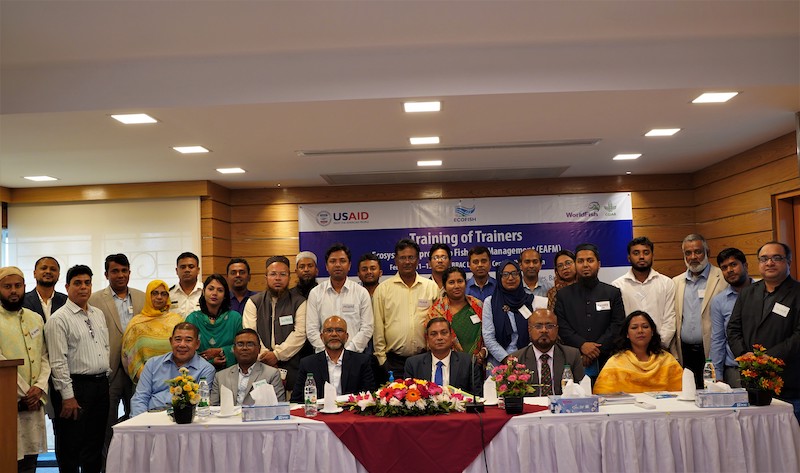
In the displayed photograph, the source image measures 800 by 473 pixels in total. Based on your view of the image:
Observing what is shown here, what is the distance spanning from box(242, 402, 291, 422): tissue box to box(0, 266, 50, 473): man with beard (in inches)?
69.2

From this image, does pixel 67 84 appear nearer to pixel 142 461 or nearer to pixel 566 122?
pixel 142 461

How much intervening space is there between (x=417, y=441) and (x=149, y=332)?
247 centimetres

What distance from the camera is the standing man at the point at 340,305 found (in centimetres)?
515

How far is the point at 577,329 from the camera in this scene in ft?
16.7

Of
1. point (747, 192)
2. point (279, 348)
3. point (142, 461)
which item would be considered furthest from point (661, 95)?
point (142, 461)

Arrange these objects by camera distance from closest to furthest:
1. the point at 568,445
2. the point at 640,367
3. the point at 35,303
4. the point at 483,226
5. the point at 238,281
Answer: the point at 568,445, the point at 640,367, the point at 35,303, the point at 238,281, the point at 483,226

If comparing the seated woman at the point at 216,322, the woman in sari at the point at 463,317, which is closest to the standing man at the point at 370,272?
the woman in sari at the point at 463,317

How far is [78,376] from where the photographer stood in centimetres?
492

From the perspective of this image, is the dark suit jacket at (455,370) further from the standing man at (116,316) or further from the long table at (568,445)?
the standing man at (116,316)

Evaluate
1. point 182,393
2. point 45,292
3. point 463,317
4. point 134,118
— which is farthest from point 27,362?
point 463,317

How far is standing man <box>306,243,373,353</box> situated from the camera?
5148mm

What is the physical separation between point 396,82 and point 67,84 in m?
2.32

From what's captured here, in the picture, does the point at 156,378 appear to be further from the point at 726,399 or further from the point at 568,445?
the point at 726,399

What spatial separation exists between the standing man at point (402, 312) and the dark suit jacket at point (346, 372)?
0.57 m
